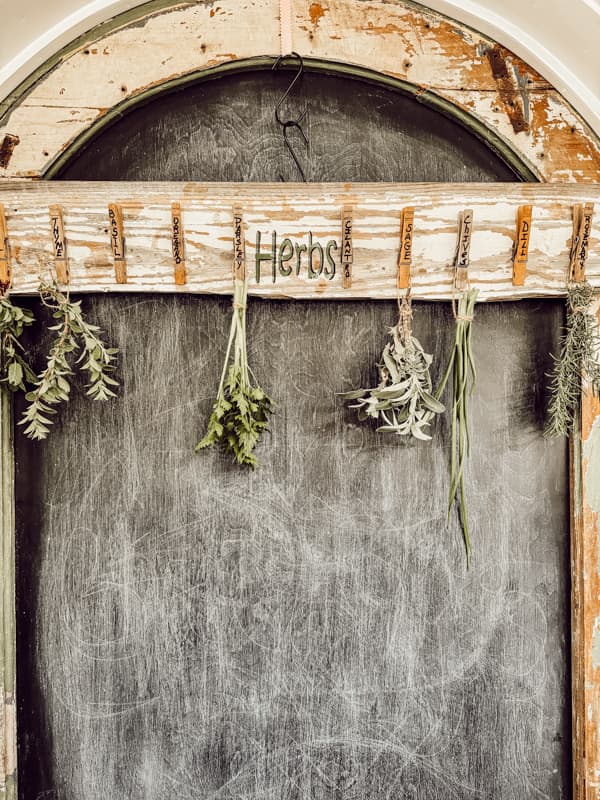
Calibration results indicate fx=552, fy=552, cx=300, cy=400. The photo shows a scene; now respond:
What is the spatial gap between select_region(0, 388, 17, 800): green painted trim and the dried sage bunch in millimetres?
881

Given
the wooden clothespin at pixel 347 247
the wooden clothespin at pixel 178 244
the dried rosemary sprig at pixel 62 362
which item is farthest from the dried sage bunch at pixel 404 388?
the dried rosemary sprig at pixel 62 362

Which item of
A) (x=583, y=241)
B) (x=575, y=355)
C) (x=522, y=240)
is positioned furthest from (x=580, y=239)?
(x=575, y=355)

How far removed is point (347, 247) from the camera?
4.43ft

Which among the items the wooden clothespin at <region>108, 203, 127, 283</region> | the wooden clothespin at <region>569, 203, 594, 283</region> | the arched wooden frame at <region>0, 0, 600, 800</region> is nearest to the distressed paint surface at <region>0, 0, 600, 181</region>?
the arched wooden frame at <region>0, 0, 600, 800</region>

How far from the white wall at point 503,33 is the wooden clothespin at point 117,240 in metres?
0.43

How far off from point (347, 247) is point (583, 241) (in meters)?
0.58

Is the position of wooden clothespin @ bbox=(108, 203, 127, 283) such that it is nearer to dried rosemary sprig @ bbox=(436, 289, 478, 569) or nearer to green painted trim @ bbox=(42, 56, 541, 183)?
green painted trim @ bbox=(42, 56, 541, 183)

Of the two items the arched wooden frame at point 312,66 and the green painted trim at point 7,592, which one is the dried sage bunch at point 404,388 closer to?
the arched wooden frame at point 312,66

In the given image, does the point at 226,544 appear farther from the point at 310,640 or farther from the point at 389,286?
the point at 389,286

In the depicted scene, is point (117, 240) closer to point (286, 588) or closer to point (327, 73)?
point (327, 73)

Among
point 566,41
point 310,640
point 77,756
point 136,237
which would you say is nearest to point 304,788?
point 310,640

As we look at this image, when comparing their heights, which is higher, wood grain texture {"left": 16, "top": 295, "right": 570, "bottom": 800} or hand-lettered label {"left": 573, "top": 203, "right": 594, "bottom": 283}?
hand-lettered label {"left": 573, "top": 203, "right": 594, "bottom": 283}

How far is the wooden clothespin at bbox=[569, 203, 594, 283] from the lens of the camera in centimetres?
136

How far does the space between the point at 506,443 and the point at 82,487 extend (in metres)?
1.13
